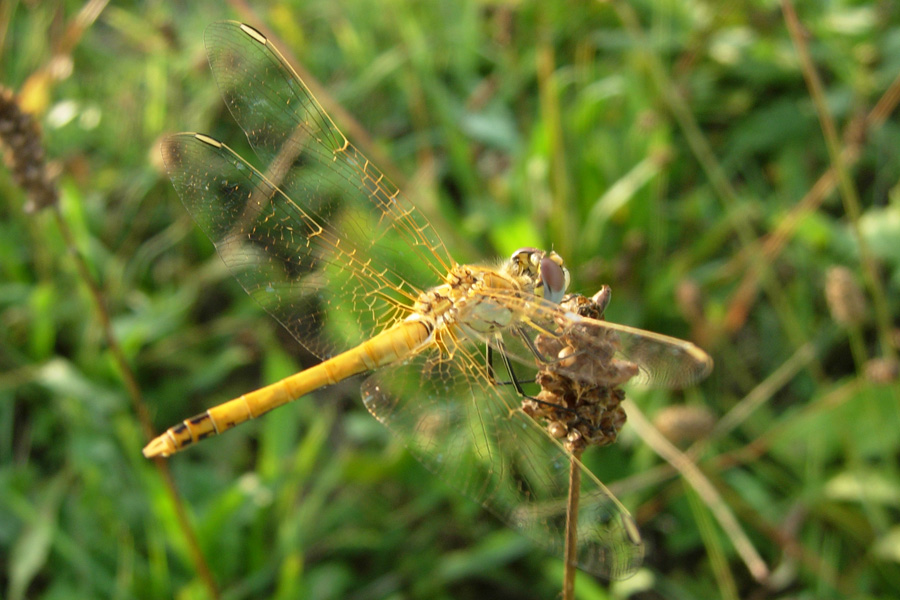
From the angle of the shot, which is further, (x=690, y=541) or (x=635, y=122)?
(x=635, y=122)

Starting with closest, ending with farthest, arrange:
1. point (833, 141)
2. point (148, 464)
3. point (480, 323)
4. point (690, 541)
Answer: point (480, 323), point (833, 141), point (690, 541), point (148, 464)

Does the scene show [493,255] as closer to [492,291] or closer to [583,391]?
[492,291]

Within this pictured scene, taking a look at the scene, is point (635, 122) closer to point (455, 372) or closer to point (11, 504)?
point (455, 372)

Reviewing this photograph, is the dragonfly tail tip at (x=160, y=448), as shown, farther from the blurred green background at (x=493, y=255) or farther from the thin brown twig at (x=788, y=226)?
the thin brown twig at (x=788, y=226)

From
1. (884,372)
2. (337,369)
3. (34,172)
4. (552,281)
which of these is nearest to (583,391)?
(552,281)

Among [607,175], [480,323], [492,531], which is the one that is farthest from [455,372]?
[607,175]

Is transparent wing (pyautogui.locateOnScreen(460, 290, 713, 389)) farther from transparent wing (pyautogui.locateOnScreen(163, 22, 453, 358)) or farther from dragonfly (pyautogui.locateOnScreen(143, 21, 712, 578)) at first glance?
transparent wing (pyautogui.locateOnScreen(163, 22, 453, 358))

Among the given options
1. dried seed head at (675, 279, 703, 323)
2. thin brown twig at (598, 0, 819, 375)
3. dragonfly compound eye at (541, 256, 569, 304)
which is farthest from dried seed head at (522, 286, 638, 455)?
thin brown twig at (598, 0, 819, 375)
